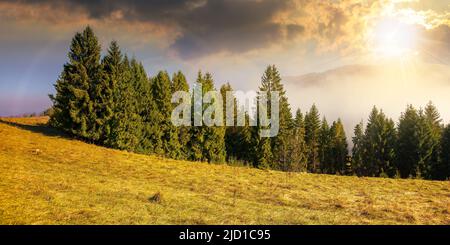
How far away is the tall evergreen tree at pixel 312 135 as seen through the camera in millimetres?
84500

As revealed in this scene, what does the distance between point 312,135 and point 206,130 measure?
35475 millimetres

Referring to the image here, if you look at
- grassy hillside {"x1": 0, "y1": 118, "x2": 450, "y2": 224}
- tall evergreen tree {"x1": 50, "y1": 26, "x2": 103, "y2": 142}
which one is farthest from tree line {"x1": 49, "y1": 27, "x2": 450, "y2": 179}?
grassy hillside {"x1": 0, "y1": 118, "x2": 450, "y2": 224}

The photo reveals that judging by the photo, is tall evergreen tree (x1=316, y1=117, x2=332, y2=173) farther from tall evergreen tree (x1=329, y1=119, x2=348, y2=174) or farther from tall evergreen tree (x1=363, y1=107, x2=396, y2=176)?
tall evergreen tree (x1=363, y1=107, x2=396, y2=176)

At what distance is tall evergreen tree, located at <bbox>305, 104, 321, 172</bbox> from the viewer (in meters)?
84.5

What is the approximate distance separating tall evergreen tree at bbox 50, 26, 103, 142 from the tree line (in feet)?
0.42

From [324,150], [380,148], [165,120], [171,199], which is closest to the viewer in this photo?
[171,199]

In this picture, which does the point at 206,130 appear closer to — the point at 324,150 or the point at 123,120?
the point at 123,120

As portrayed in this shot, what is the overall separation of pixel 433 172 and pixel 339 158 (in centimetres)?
2415

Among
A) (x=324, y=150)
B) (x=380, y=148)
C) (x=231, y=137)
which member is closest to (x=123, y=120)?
(x=231, y=137)

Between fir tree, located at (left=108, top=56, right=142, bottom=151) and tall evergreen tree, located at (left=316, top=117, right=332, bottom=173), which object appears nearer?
fir tree, located at (left=108, top=56, right=142, bottom=151)

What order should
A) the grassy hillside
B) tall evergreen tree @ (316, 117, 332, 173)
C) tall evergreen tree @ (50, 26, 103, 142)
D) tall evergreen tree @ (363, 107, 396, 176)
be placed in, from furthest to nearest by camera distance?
tall evergreen tree @ (316, 117, 332, 173) < tall evergreen tree @ (363, 107, 396, 176) < tall evergreen tree @ (50, 26, 103, 142) < the grassy hillside

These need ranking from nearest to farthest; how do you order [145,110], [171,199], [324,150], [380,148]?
[171,199], [145,110], [380,148], [324,150]

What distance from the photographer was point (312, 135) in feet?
287

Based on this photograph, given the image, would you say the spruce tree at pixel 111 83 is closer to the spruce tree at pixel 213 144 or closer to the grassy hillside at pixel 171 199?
the grassy hillside at pixel 171 199
